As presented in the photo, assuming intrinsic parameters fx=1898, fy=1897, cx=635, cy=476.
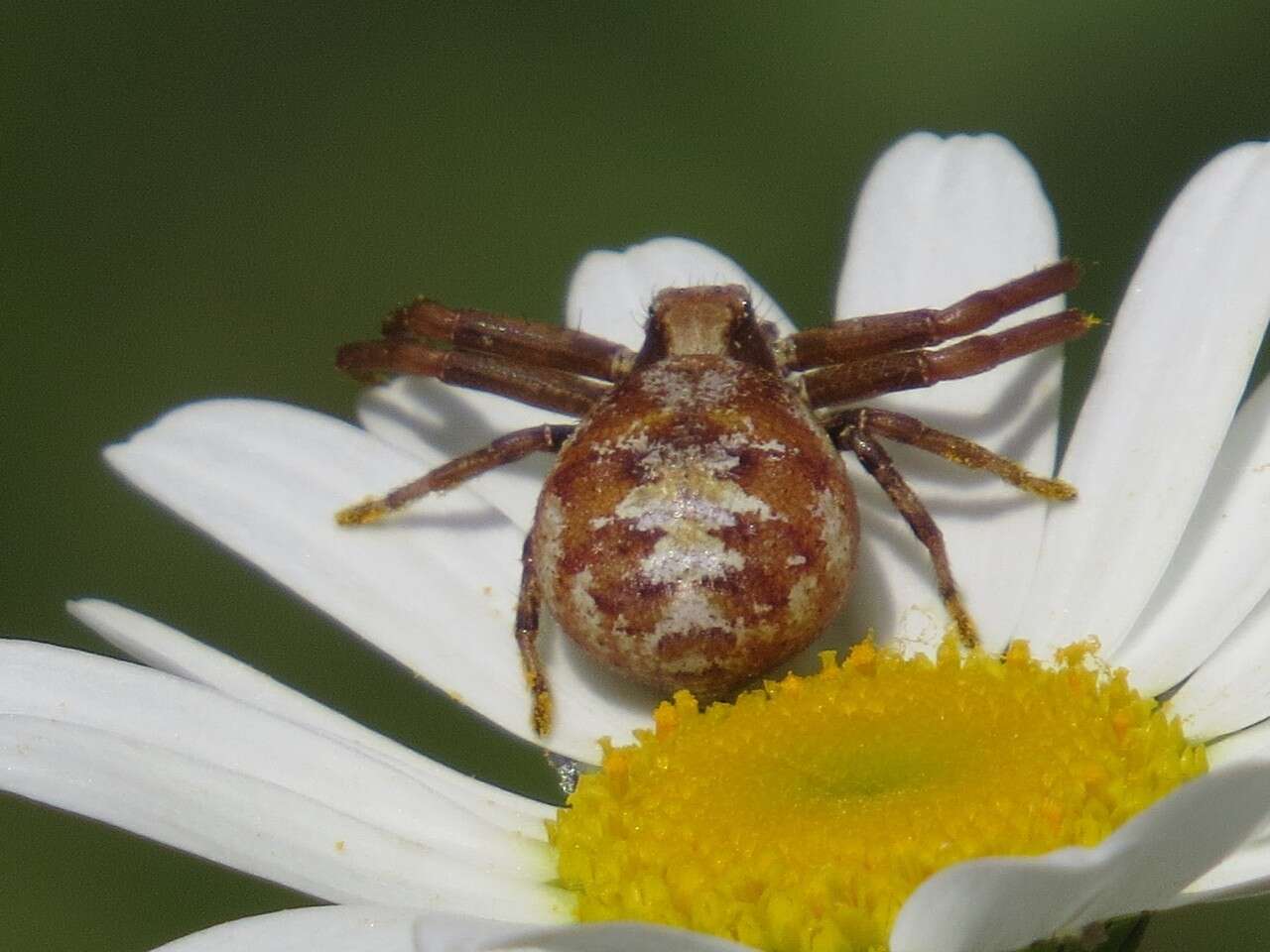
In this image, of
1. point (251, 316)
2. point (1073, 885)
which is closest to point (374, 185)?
point (251, 316)

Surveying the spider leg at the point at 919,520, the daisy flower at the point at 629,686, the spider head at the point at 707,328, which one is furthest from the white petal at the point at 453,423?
the spider leg at the point at 919,520

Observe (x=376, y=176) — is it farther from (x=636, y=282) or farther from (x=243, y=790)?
(x=243, y=790)

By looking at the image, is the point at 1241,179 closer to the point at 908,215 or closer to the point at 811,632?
the point at 908,215

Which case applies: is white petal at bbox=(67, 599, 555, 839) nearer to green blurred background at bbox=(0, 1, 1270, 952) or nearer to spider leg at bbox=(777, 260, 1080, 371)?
green blurred background at bbox=(0, 1, 1270, 952)

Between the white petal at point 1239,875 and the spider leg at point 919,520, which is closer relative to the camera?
the white petal at point 1239,875

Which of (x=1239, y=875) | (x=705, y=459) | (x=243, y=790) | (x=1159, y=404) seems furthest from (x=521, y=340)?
(x=1239, y=875)

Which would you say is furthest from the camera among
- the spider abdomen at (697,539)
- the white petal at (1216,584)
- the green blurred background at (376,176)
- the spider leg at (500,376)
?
the green blurred background at (376,176)

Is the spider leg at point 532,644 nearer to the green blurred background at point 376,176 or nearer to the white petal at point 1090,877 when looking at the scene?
the green blurred background at point 376,176

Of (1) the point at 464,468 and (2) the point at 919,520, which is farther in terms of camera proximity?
(1) the point at 464,468
